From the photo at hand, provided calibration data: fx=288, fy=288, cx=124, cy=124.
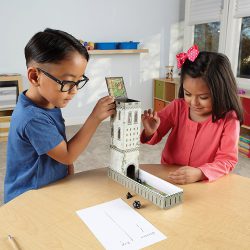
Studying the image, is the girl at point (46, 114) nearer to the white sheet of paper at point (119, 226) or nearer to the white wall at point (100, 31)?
the white sheet of paper at point (119, 226)

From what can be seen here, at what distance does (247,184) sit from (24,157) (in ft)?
2.64

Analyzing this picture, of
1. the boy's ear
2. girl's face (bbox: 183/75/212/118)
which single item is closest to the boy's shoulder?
girl's face (bbox: 183/75/212/118)

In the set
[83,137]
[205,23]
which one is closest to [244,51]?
[205,23]

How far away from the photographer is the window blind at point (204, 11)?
3949 millimetres

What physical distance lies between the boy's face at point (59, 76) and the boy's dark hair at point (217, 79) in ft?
1.56

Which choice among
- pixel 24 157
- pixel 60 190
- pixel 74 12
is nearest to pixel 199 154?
pixel 60 190

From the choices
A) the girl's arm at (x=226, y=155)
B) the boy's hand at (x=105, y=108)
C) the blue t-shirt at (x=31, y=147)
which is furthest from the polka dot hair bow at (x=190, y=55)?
the blue t-shirt at (x=31, y=147)

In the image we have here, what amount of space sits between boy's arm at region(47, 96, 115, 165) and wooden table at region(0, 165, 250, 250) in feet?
0.34

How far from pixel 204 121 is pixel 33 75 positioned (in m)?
0.75

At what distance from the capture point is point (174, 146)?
1.35 meters

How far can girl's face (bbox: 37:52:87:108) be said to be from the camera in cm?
94

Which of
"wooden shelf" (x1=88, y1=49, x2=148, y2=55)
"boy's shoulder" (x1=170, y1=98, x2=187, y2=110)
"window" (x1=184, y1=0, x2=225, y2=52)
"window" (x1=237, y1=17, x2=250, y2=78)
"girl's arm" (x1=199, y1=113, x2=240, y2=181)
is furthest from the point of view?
"wooden shelf" (x1=88, y1=49, x2=148, y2=55)

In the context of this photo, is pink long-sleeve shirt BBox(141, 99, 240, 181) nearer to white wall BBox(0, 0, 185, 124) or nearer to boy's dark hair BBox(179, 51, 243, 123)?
boy's dark hair BBox(179, 51, 243, 123)

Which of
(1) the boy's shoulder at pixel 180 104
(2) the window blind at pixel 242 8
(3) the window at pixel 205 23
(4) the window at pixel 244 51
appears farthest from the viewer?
(3) the window at pixel 205 23
